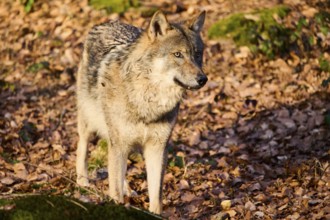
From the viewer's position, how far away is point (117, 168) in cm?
675

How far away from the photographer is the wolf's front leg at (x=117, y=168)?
671 cm

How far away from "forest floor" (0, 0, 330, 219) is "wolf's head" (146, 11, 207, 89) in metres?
1.52

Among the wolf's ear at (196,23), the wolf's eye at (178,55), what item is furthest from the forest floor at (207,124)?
the wolf's ear at (196,23)

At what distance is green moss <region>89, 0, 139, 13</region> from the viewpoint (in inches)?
527

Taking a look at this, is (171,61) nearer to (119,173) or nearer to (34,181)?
(119,173)

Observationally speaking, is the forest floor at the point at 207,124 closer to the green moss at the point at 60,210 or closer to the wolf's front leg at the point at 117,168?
the wolf's front leg at the point at 117,168

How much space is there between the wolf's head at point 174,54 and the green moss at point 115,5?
6880 mm

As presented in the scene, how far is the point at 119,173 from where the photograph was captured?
267 inches

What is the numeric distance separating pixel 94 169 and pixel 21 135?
1691mm

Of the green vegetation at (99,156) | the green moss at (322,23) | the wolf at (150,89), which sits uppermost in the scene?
the wolf at (150,89)

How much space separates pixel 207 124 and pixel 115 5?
4612 millimetres

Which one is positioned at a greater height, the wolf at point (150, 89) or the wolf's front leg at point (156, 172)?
the wolf at point (150, 89)

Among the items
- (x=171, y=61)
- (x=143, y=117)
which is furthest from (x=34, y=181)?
(x=171, y=61)

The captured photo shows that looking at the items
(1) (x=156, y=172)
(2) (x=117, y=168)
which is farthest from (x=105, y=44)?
(1) (x=156, y=172)
